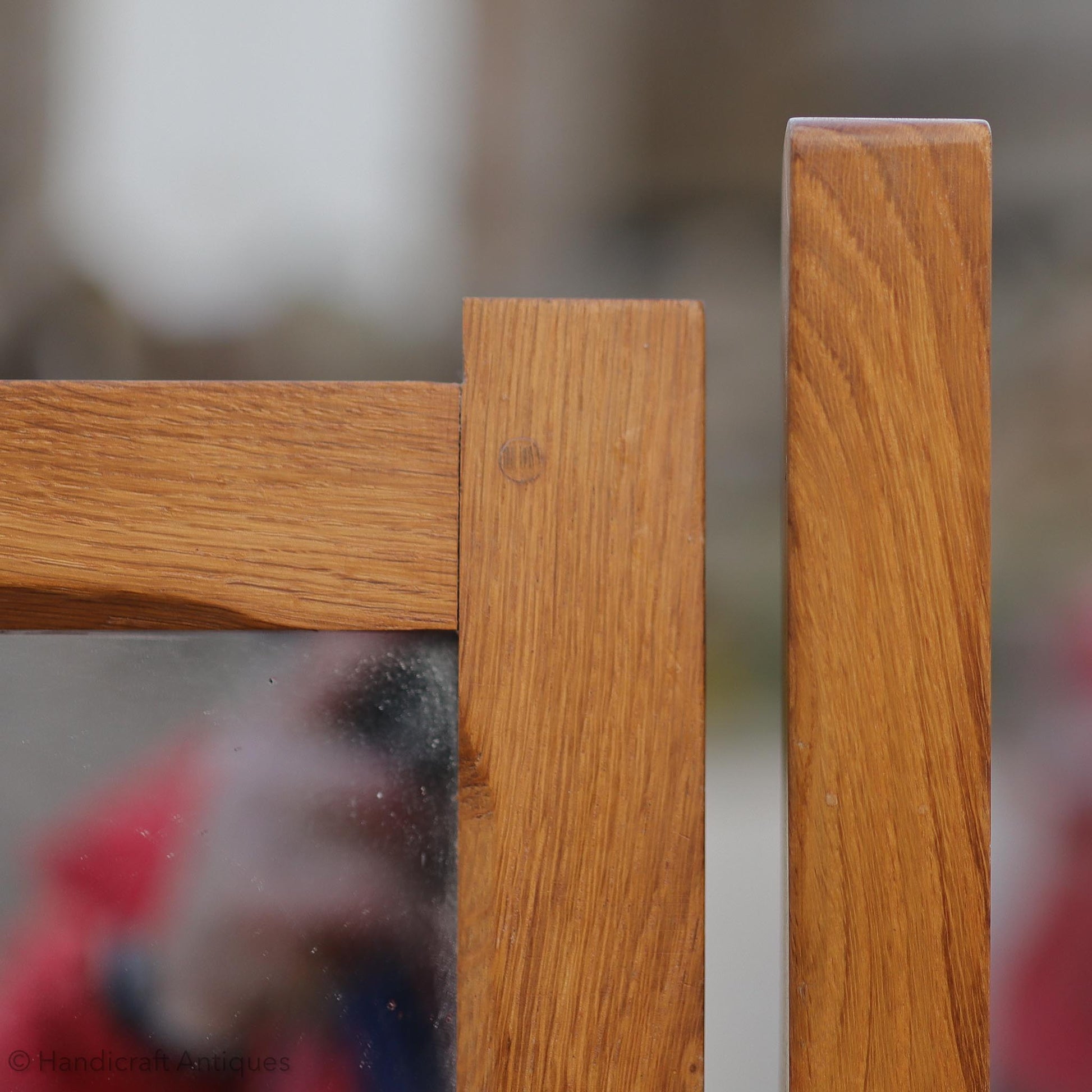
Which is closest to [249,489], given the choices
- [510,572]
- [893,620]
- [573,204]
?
[510,572]

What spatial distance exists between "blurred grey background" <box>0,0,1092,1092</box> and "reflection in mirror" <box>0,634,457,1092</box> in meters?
0.43

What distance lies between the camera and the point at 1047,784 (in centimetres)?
66

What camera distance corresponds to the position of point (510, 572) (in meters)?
0.26

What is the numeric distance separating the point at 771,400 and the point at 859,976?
49 cm

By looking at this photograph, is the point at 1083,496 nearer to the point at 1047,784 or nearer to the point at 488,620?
the point at 1047,784

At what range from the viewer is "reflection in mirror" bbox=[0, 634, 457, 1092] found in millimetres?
276

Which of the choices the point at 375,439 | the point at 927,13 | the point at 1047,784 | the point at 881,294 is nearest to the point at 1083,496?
the point at 1047,784

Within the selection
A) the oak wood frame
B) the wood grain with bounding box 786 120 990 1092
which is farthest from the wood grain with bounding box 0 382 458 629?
the wood grain with bounding box 786 120 990 1092

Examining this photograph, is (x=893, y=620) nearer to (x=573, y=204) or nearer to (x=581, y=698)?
(x=581, y=698)

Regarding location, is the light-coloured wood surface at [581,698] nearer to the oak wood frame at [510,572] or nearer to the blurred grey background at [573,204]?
the oak wood frame at [510,572]

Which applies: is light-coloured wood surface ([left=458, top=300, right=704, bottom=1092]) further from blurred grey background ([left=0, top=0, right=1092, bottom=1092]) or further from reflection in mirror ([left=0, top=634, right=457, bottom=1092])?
blurred grey background ([left=0, top=0, right=1092, bottom=1092])

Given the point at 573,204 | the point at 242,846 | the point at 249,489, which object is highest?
the point at 573,204

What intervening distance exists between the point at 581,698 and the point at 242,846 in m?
0.13

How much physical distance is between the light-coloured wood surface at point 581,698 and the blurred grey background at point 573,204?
0.42 metres
